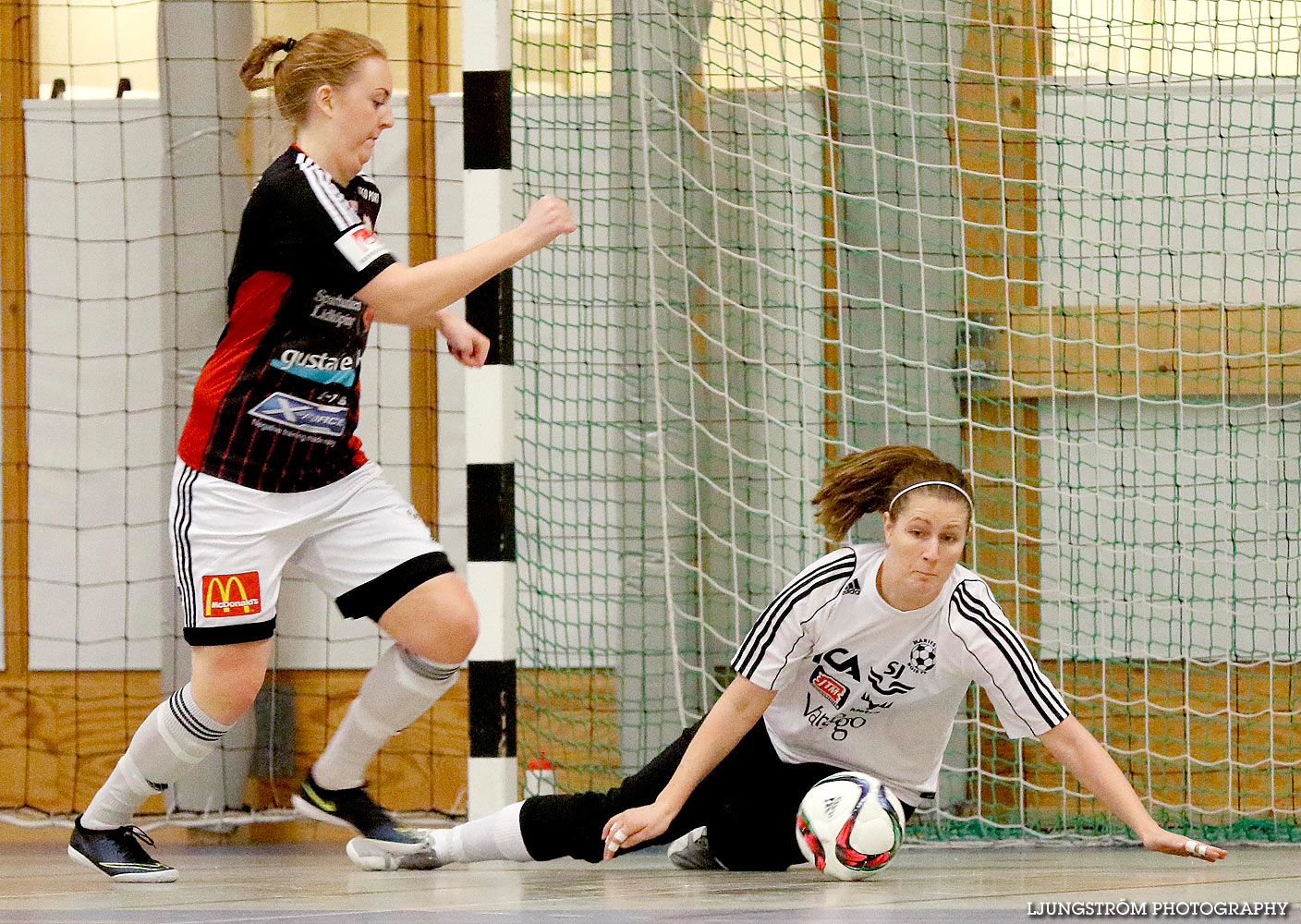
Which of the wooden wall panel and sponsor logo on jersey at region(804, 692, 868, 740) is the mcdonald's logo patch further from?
the wooden wall panel

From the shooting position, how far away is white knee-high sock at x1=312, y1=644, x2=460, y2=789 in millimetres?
3035

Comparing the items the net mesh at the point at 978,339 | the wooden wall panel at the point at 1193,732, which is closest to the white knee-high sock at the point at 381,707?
the net mesh at the point at 978,339

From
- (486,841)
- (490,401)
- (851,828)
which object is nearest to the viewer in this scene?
(851,828)

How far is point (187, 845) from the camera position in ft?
13.4

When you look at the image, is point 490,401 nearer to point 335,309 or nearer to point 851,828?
point 335,309

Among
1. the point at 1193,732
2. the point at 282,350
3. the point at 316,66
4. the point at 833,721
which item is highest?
the point at 316,66

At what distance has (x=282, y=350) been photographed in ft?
9.47

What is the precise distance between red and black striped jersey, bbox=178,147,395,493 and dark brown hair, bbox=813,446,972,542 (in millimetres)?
953

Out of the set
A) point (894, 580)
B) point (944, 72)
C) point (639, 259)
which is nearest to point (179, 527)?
point (894, 580)

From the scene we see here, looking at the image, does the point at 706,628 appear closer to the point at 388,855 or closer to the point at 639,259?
the point at 639,259

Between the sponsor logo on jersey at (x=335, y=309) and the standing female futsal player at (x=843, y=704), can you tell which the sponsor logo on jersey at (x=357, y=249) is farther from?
the standing female futsal player at (x=843, y=704)

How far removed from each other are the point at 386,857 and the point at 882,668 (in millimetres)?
1048

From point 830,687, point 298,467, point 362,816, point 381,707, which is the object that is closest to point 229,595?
point 298,467

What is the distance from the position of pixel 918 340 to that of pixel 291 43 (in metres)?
2.03
